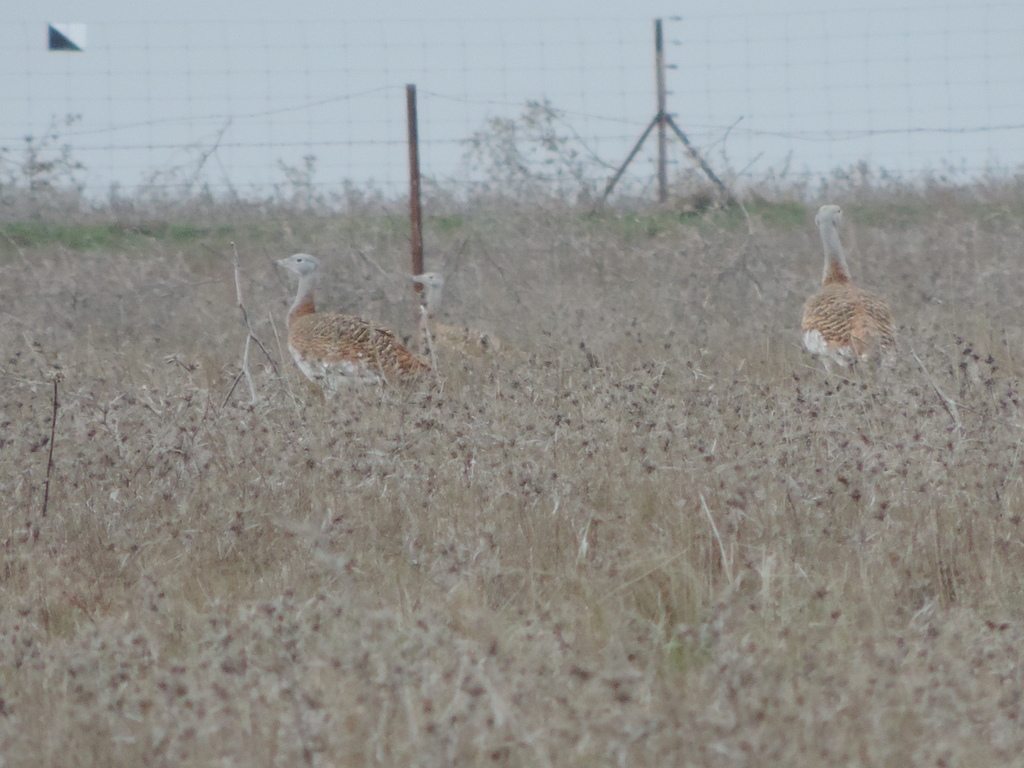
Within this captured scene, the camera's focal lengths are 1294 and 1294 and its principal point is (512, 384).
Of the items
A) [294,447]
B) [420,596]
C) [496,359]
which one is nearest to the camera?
[420,596]

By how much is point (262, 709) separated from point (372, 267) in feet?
20.8

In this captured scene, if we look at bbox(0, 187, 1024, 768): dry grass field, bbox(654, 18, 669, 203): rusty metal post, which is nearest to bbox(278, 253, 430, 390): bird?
bbox(0, 187, 1024, 768): dry grass field

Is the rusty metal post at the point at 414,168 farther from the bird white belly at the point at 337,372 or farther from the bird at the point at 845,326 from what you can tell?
the bird at the point at 845,326

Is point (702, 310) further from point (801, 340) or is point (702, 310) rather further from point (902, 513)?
point (902, 513)

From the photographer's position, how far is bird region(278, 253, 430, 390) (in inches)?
231

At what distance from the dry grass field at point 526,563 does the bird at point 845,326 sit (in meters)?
0.19

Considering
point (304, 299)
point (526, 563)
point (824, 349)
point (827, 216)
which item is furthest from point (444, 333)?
point (526, 563)

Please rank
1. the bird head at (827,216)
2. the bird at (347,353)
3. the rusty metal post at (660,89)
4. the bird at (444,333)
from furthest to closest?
the rusty metal post at (660,89) < the bird head at (827,216) < the bird at (444,333) < the bird at (347,353)

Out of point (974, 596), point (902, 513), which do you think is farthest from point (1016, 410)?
point (974, 596)

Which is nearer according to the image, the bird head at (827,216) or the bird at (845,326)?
the bird at (845,326)

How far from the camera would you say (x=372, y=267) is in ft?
27.4

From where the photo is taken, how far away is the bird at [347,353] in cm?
588

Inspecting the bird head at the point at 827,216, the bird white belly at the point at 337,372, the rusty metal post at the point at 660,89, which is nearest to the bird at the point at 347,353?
the bird white belly at the point at 337,372

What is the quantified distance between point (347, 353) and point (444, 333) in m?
1.20
